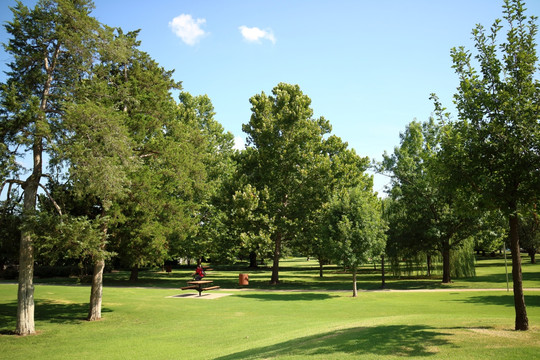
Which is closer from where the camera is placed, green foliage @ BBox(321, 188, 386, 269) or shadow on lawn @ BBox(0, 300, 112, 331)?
shadow on lawn @ BBox(0, 300, 112, 331)

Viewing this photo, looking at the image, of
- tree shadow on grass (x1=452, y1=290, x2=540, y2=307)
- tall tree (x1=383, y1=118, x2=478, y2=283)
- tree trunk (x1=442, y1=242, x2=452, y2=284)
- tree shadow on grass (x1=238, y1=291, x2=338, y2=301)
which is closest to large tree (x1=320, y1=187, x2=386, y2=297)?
tree shadow on grass (x1=238, y1=291, x2=338, y2=301)

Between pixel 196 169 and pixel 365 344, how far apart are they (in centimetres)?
1322

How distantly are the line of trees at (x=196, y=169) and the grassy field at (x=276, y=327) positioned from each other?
191cm

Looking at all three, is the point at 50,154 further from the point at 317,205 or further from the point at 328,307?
the point at 317,205

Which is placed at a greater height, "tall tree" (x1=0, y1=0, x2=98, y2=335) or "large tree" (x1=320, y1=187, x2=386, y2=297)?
"tall tree" (x1=0, y1=0, x2=98, y2=335)

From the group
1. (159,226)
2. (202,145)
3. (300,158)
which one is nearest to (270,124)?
(300,158)

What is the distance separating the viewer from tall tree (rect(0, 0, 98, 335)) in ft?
47.0

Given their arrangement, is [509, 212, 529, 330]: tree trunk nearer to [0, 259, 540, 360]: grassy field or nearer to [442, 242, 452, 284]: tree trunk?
[0, 259, 540, 360]: grassy field

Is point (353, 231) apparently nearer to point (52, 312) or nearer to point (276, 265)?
point (276, 265)

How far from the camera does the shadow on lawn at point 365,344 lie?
8.75 m

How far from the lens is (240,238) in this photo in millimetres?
33625

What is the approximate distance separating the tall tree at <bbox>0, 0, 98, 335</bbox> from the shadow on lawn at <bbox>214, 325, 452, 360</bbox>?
9.65 meters

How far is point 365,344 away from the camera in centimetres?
951

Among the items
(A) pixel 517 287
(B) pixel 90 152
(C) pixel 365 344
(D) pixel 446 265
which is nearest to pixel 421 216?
(D) pixel 446 265
